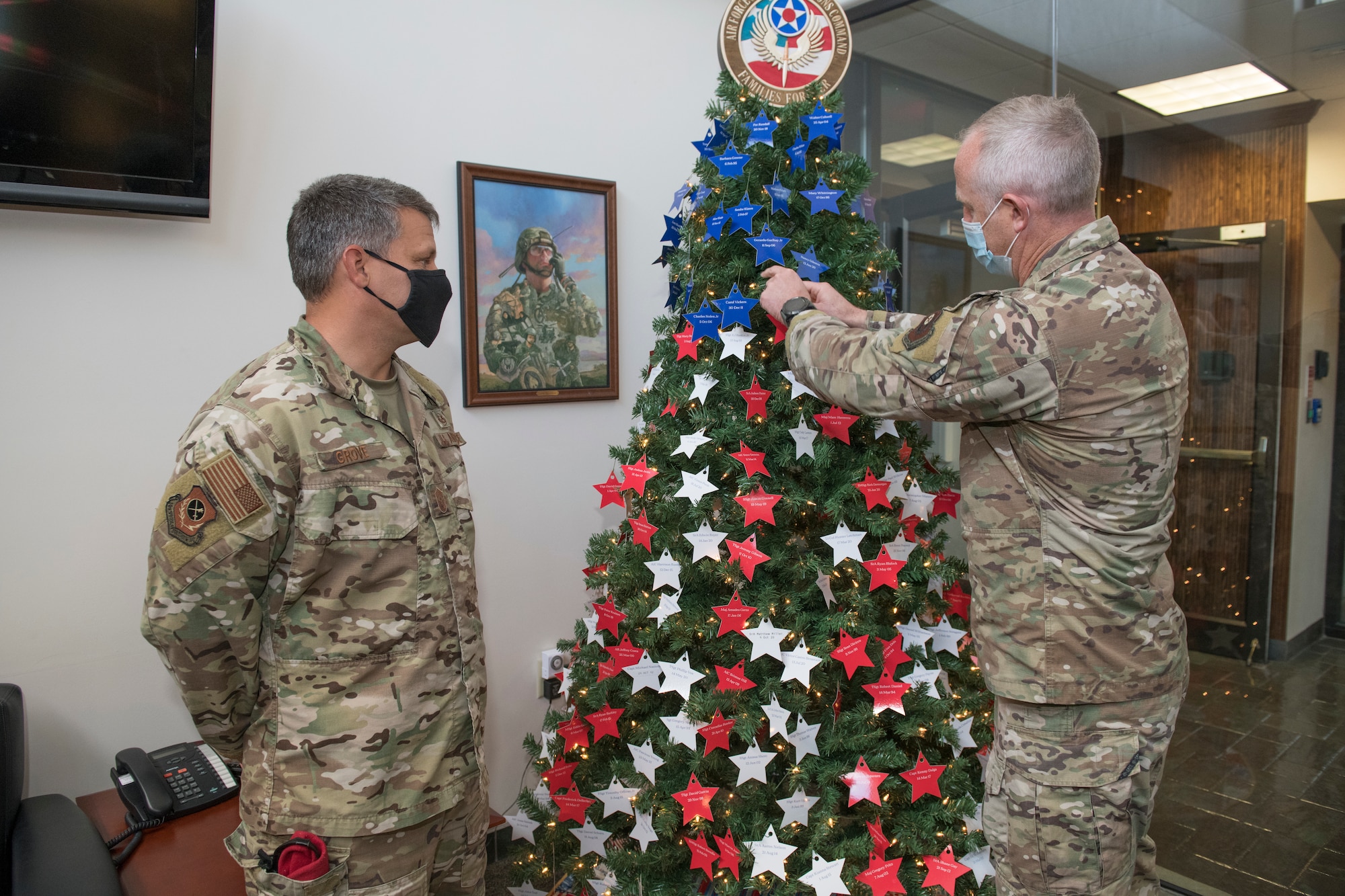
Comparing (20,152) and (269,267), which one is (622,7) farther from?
(20,152)

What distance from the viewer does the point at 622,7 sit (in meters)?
2.77

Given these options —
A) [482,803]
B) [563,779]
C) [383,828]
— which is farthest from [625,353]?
[383,828]

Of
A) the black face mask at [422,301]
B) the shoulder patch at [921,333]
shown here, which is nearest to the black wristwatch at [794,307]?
the shoulder patch at [921,333]

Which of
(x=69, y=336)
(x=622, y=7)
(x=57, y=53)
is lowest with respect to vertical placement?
(x=69, y=336)

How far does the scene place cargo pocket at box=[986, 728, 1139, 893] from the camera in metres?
1.42

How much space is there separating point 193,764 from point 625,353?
178 cm

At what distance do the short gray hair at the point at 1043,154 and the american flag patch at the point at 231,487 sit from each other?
1.44m

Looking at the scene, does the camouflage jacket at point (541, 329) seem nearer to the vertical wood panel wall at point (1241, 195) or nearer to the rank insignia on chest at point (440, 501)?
the rank insignia on chest at point (440, 501)

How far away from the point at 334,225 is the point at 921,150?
2.54 m

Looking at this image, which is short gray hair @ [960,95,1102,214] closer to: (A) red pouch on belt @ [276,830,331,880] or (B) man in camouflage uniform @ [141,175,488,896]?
(B) man in camouflage uniform @ [141,175,488,896]

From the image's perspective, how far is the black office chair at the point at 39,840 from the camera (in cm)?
140

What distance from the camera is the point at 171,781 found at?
5.97 feet

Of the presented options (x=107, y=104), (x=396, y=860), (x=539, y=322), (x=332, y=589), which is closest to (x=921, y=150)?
(x=539, y=322)

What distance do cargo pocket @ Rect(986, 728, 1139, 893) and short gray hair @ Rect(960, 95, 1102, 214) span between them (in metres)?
0.99
